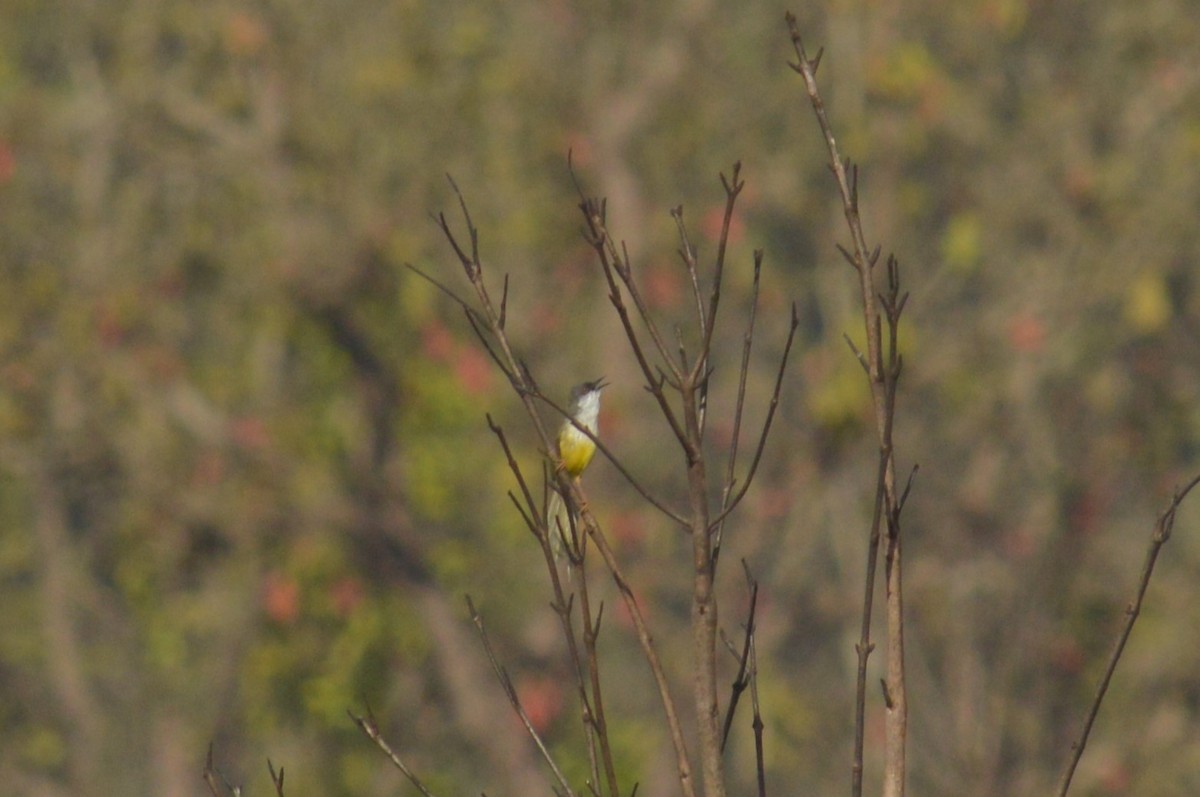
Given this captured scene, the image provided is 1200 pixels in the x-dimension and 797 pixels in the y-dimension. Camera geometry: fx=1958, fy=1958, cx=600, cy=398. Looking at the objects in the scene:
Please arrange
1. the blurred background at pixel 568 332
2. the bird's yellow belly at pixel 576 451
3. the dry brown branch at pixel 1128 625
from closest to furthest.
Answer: the dry brown branch at pixel 1128 625 → the bird's yellow belly at pixel 576 451 → the blurred background at pixel 568 332

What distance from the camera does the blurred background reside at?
45.1 ft

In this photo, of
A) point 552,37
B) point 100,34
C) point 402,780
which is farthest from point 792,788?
point 100,34

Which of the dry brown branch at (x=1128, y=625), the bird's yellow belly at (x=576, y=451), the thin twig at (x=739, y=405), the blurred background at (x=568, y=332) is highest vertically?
the blurred background at (x=568, y=332)

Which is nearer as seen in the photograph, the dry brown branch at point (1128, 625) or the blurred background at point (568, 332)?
the dry brown branch at point (1128, 625)

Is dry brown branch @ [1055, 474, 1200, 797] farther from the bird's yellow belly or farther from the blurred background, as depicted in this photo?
the blurred background

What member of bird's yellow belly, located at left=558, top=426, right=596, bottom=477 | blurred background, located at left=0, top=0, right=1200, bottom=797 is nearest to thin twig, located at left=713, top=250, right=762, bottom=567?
bird's yellow belly, located at left=558, top=426, right=596, bottom=477

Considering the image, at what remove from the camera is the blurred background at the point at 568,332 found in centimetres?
1376

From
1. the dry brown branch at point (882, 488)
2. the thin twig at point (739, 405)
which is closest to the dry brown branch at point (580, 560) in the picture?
the thin twig at point (739, 405)

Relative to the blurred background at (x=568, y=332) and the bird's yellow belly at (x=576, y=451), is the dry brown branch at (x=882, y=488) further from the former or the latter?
the blurred background at (x=568, y=332)

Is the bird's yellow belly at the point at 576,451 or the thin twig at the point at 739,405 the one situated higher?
the bird's yellow belly at the point at 576,451

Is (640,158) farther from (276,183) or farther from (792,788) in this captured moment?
(792,788)

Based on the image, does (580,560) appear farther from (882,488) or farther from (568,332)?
(568,332)

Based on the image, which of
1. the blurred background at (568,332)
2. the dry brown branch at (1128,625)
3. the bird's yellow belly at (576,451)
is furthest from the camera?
the blurred background at (568,332)

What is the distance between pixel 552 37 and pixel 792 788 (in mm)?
7662
